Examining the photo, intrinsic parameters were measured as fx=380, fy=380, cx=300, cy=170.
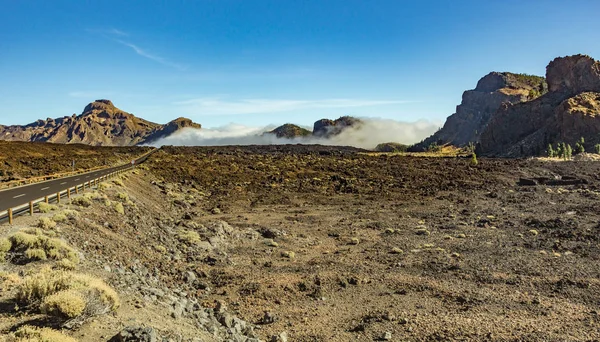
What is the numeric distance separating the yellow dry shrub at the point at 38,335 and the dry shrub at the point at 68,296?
0.54 m

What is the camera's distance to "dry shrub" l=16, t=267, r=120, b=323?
26.7ft

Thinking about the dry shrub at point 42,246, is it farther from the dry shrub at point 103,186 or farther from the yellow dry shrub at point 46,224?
the dry shrub at point 103,186

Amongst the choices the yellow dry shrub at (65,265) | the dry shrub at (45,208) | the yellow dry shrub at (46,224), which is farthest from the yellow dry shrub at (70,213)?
the yellow dry shrub at (65,265)

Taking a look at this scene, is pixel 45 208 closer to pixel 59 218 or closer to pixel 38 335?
pixel 59 218

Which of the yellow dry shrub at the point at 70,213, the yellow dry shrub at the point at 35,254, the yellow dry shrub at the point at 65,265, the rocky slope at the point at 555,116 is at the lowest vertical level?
the yellow dry shrub at the point at 65,265

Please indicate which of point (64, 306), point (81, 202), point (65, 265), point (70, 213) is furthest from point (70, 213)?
point (64, 306)

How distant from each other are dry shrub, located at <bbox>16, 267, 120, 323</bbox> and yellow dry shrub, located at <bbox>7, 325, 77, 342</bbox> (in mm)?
537

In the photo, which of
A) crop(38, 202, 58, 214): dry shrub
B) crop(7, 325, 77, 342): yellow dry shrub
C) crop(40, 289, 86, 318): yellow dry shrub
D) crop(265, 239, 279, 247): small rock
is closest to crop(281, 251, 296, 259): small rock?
crop(265, 239, 279, 247): small rock

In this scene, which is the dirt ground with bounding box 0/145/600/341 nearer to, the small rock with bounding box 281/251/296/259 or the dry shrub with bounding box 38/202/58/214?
the small rock with bounding box 281/251/296/259

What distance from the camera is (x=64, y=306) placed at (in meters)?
8.05

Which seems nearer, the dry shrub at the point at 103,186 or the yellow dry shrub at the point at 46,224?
the yellow dry shrub at the point at 46,224

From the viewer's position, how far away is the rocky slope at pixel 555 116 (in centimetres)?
12762

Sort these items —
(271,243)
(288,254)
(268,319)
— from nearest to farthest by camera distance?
1. (268,319)
2. (288,254)
3. (271,243)

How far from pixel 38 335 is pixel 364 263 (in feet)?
53.7
